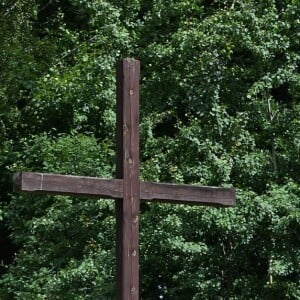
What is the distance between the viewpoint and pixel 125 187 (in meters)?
5.96

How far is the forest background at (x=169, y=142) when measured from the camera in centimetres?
1070

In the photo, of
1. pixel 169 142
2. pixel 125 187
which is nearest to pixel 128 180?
→ pixel 125 187

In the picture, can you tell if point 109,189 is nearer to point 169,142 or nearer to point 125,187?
point 125,187

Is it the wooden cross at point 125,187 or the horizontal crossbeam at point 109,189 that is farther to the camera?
the wooden cross at point 125,187

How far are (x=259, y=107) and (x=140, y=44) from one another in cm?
221

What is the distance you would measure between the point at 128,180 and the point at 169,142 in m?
5.62

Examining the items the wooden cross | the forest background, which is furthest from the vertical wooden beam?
the forest background

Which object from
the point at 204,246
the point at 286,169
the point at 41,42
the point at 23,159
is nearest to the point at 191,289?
the point at 204,246

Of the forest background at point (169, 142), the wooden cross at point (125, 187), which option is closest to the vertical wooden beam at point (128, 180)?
the wooden cross at point (125, 187)

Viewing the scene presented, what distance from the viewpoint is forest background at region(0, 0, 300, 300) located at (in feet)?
35.1

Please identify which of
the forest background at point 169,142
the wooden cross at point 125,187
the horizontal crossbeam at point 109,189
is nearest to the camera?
the horizontal crossbeam at point 109,189

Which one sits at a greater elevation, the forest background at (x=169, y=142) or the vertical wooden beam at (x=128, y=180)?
the forest background at (x=169, y=142)

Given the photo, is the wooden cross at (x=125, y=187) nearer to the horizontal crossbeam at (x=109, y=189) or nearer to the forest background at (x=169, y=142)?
the horizontal crossbeam at (x=109, y=189)

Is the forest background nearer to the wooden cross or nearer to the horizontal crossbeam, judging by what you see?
the horizontal crossbeam
